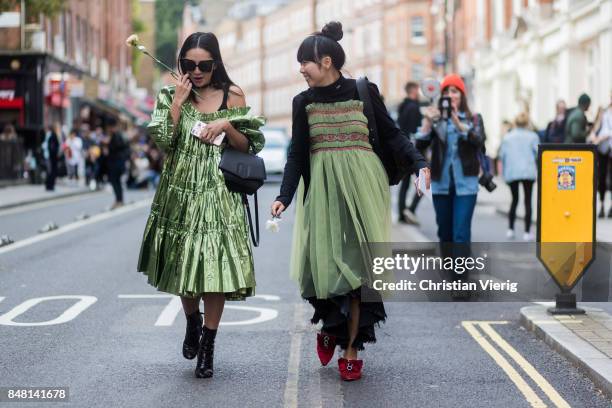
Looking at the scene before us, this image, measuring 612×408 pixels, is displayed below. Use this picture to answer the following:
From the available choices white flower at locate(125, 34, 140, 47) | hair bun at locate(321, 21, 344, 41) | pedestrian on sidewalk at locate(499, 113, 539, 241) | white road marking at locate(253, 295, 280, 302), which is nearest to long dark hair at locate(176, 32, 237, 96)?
white flower at locate(125, 34, 140, 47)

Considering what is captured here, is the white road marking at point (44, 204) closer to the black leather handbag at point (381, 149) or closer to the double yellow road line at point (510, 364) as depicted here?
the double yellow road line at point (510, 364)

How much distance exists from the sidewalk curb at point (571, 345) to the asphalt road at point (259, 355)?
6 centimetres

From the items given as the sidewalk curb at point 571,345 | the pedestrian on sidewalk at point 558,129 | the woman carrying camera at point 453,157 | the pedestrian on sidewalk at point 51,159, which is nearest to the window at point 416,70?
the pedestrian on sidewalk at point 51,159

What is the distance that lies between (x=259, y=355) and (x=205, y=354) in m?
0.79

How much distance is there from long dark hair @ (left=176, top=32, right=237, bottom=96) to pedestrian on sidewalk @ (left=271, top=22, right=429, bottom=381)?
42cm

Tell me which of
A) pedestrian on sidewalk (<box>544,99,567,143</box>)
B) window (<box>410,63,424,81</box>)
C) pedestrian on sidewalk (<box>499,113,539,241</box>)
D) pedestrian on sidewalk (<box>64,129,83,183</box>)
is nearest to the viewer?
pedestrian on sidewalk (<box>499,113,539,241</box>)

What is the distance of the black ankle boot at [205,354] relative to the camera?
620cm

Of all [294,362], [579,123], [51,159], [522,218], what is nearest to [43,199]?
[51,159]

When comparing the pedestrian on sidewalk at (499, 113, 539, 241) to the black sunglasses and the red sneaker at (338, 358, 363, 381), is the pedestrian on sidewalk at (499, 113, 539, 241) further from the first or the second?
the black sunglasses

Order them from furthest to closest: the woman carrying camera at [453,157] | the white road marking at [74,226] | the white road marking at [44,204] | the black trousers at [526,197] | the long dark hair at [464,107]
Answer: the white road marking at [44,204] < the black trousers at [526,197] < the white road marking at [74,226] < the long dark hair at [464,107] < the woman carrying camera at [453,157]

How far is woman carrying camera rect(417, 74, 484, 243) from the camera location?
9.79 metres

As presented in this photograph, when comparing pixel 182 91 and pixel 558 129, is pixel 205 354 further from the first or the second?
pixel 558 129

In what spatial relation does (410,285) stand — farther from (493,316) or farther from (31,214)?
(31,214)

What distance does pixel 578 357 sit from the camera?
21.4 ft
